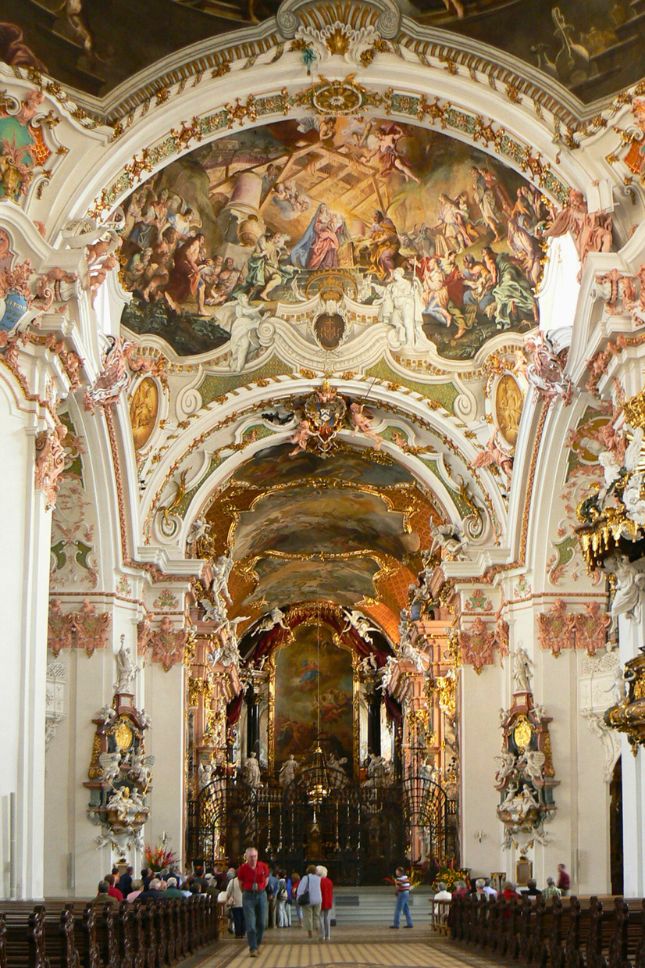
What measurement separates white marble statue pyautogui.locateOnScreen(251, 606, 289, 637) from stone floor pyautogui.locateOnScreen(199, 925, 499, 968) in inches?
880

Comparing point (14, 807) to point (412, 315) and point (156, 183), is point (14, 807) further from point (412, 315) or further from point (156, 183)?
point (412, 315)

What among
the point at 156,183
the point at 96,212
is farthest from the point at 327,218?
the point at 96,212

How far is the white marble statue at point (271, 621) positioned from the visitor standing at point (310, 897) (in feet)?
76.7

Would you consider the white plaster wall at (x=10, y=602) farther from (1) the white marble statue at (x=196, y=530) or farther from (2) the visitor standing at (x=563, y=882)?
(1) the white marble statue at (x=196, y=530)

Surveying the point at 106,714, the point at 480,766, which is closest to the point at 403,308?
the point at 106,714

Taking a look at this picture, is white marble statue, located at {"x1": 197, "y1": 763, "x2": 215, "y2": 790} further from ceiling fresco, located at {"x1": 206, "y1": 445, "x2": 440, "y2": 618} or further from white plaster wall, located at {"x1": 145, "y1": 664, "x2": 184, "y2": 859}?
white plaster wall, located at {"x1": 145, "y1": 664, "x2": 184, "y2": 859}

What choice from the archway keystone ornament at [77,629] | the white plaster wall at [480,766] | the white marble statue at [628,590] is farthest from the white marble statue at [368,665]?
the white marble statue at [628,590]

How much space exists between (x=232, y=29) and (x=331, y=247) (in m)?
5.41

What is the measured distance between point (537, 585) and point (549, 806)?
11.4 ft

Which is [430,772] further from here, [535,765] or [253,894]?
[253,894]

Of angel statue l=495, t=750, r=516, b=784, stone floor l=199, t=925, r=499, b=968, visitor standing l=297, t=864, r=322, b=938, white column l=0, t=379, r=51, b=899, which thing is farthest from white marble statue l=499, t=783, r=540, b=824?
white column l=0, t=379, r=51, b=899

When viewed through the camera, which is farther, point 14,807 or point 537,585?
point 537,585

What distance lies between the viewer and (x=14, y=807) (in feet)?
48.1

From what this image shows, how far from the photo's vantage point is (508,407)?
74.4 feet
